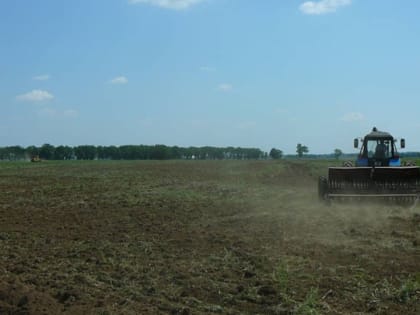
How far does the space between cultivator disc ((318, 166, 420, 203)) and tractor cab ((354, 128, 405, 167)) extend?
2851 millimetres

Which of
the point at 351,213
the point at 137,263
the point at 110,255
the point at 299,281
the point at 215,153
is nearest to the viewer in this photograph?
the point at 299,281

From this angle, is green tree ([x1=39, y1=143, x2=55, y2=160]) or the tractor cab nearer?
the tractor cab

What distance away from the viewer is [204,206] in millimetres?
18750

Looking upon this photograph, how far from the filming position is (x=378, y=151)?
70.2 feet

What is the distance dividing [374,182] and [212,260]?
10.5 meters

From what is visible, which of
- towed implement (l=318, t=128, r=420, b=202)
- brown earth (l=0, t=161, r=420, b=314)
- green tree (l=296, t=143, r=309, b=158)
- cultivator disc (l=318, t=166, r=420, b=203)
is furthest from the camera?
green tree (l=296, t=143, r=309, b=158)

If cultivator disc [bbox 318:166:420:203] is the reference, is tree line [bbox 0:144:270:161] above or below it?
above

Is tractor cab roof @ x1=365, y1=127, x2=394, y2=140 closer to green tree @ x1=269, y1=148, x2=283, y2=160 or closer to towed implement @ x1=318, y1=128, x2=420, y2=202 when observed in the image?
towed implement @ x1=318, y1=128, x2=420, y2=202

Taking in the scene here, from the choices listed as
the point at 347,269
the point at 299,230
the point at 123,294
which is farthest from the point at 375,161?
the point at 123,294

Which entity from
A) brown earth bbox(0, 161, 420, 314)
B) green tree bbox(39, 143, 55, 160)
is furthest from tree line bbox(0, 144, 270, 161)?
brown earth bbox(0, 161, 420, 314)

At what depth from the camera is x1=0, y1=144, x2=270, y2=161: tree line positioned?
142 meters

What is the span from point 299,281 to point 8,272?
4759 millimetres

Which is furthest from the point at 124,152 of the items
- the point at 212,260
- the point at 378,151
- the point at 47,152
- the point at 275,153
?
the point at 212,260

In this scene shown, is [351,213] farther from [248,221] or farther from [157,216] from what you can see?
[157,216]
